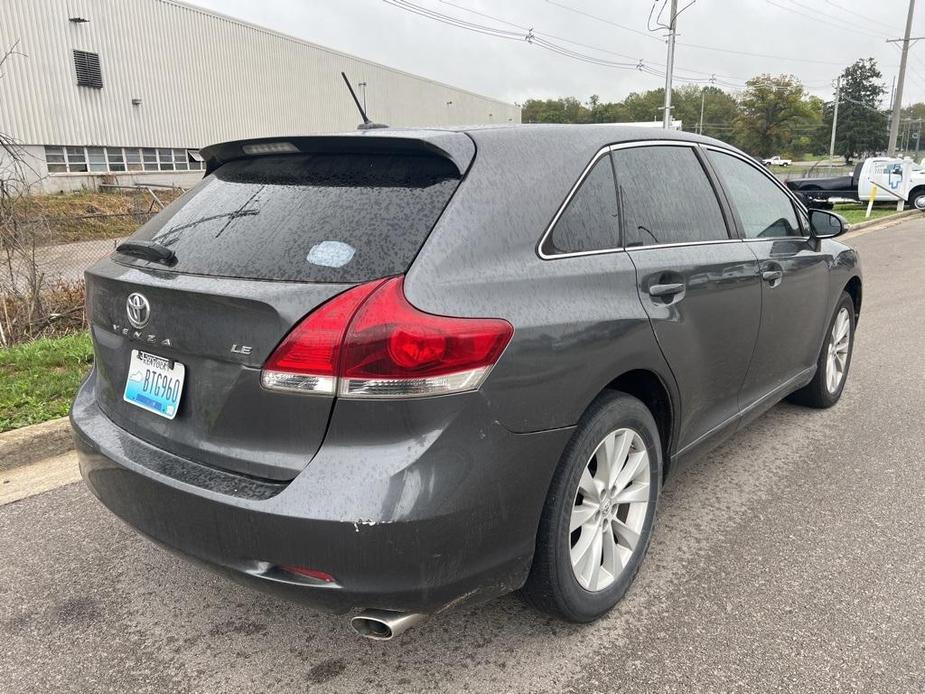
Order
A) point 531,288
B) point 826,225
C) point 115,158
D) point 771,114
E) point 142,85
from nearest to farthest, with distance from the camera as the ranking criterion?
1. point 531,288
2. point 826,225
3. point 115,158
4. point 142,85
5. point 771,114

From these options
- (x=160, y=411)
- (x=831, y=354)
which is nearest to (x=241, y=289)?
(x=160, y=411)

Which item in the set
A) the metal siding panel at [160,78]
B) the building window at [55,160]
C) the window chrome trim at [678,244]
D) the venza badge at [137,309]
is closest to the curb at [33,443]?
the venza badge at [137,309]

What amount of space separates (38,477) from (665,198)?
3.35 meters

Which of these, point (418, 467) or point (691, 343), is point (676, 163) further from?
point (418, 467)

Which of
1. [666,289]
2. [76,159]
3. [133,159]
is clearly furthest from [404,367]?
[133,159]

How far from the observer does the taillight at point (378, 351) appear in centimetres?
184

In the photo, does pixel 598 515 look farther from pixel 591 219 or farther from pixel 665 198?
pixel 665 198

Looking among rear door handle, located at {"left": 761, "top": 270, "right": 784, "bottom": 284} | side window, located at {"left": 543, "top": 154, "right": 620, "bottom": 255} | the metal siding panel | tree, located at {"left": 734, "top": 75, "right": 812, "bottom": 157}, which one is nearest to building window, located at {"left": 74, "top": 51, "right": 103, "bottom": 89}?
the metal siding panel

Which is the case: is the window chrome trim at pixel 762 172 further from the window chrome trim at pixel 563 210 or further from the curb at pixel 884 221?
the curb at pixel 884 221

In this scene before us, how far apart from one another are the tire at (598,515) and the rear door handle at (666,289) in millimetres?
392

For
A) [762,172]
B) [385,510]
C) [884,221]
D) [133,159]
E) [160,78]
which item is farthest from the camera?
[160,78]

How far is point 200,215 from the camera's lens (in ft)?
8.06

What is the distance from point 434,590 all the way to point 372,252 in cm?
93

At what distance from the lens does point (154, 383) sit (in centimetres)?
224
